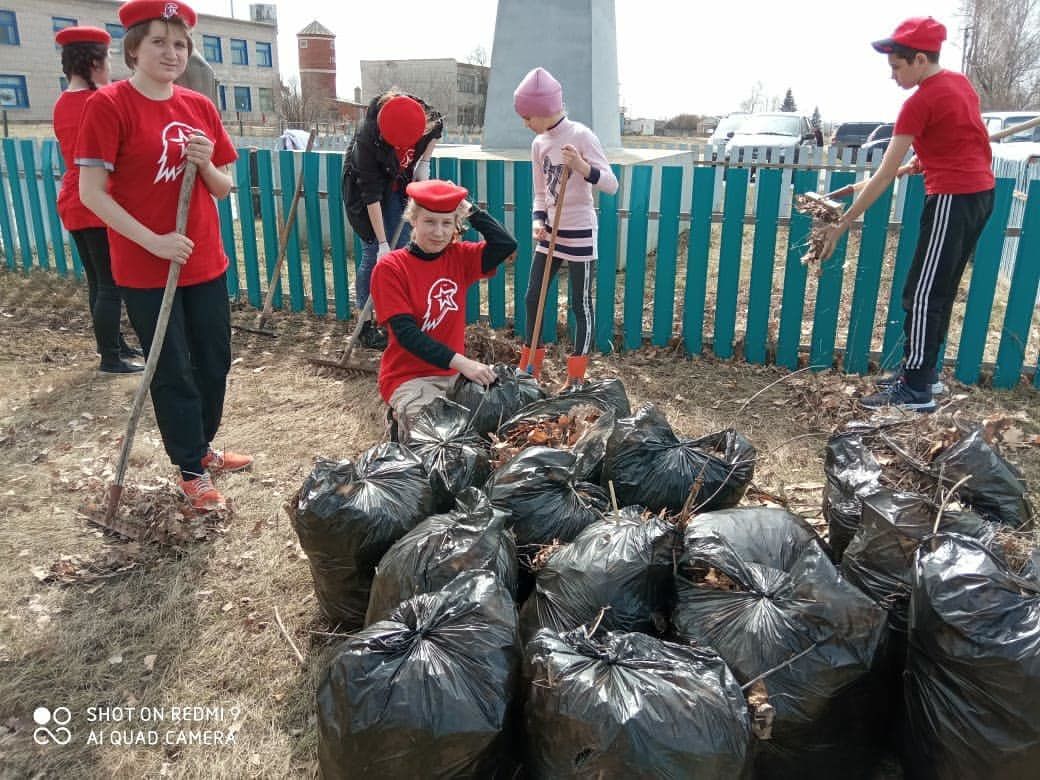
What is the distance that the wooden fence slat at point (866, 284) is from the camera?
4715mm

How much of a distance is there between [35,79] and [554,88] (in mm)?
45278

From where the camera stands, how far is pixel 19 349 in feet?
17.6

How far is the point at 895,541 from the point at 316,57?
52926mm

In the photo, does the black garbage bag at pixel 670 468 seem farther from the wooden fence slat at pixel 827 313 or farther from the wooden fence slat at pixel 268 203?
the wooden fence slat at pixel 268 203

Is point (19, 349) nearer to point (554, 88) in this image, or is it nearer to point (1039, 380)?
point (554, 88)

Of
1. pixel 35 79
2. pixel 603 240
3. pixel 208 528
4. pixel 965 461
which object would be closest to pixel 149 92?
pixel 208 528

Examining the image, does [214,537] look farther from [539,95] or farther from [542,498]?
[539,95]

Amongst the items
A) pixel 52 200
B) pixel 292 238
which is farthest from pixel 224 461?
pixel 52 200

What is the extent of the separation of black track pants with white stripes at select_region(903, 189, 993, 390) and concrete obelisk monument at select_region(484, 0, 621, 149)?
4867mm

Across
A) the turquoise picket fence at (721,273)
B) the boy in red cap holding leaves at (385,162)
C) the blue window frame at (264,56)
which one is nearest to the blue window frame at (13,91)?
the blue window frame at (264,56)

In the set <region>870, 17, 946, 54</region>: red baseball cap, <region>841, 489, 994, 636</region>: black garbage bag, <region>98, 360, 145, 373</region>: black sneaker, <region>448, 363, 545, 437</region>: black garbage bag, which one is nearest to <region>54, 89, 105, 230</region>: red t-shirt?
<region>98, 360, 145, 373</region>: black sneaker

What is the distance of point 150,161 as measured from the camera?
273 centimetres

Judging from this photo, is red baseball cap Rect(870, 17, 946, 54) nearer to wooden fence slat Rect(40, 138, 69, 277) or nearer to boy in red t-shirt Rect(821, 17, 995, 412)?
boy in red t-shirt Rect(821, 17, 995, 412)

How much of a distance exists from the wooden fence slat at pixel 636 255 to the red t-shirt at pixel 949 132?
1.81m
